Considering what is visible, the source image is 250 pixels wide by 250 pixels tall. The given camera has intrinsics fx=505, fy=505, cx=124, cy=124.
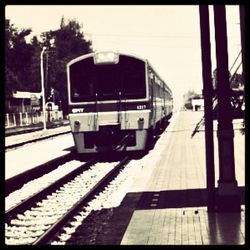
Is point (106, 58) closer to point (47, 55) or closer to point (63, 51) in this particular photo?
point (63, 51)

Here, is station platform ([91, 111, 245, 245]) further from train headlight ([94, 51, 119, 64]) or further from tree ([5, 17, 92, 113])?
train headlight ([94, 51, 119, 64])

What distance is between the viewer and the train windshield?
15070mm

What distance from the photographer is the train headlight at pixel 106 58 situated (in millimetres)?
14828

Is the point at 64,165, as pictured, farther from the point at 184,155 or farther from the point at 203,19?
the point at 203,19

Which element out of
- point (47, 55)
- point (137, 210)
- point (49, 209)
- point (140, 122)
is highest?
point (47, 55)

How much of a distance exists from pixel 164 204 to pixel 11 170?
748 cm

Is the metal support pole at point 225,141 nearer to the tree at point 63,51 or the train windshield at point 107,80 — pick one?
the tree at point 63,51

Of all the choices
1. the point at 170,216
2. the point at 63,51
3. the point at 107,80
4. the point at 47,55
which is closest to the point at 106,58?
the point at 107,80

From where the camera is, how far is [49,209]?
28.9ft

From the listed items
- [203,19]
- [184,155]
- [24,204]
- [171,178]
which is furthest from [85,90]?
[203,19]

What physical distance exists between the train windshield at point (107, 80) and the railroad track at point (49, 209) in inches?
110

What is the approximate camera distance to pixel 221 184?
7023mm

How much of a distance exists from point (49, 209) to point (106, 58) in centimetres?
735
